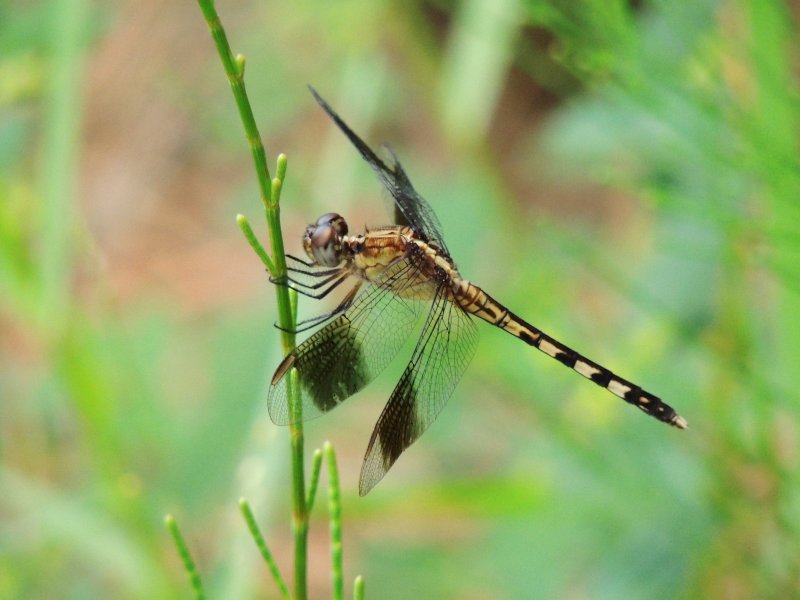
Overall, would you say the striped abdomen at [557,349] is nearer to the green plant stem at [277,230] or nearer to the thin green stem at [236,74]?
the green plant stem at [277,230]

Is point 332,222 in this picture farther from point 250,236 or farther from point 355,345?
point 250,236

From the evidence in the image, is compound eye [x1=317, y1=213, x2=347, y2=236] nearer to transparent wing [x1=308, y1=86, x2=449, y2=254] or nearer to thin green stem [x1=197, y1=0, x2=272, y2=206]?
transparent wing [x1=308, y1=86, x2=449, y2=254]

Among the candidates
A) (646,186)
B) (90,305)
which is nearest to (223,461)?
(646,186)

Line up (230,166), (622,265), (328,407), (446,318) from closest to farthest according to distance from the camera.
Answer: (328,407), (446,318), (622,265), (230,166)

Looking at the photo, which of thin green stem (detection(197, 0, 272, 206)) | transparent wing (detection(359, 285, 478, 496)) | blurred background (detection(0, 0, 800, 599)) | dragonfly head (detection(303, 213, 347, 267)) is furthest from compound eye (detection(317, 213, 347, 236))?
thin green stem (detection(197, 0, 272, 206))

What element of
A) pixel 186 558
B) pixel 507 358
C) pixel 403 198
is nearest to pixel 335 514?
pixel 186 558

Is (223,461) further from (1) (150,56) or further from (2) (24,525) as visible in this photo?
(1) (150,56)
